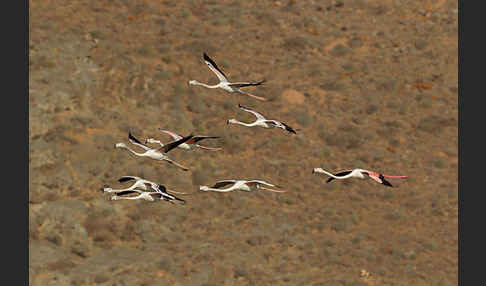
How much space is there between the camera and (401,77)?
17.5 meters

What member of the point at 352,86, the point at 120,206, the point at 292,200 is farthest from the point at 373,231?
the point at 120,206

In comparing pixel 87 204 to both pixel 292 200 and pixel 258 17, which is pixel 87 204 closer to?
pixel 292 200

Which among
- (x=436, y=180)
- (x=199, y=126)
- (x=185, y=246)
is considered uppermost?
(x=199, y=126)

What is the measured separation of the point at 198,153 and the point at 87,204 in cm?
263

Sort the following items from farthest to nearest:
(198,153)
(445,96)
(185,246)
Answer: (445,96) → (198,153) → (185,246)

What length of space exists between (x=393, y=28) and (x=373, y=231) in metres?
5.51

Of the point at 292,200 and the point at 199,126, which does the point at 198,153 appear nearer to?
the point at 199,126

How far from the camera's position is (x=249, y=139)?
1659 cm

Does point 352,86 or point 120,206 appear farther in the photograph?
point 352,86

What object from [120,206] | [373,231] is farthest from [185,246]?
[373,231]

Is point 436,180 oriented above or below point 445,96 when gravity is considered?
below

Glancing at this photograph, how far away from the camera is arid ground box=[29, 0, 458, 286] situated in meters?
15.1

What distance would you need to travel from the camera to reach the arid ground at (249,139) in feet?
49.7

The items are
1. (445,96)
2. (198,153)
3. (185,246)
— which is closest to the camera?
(185,246)
